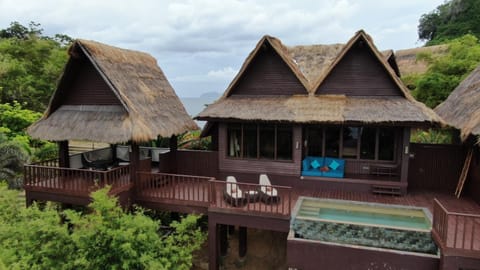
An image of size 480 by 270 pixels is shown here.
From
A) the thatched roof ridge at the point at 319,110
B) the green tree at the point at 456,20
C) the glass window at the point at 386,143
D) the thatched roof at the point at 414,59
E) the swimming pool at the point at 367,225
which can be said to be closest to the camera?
the swimming pool at the point at 367,225

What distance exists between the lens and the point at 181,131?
1153cm

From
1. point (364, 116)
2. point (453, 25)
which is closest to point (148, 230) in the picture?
point (364, 116)

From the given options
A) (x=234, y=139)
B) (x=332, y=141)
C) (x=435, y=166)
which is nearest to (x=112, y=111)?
(x=234, y=139)

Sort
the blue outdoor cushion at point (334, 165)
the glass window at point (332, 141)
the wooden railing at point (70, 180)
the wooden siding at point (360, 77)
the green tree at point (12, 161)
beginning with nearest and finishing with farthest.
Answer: the wooden railing at point (70, 180)
the wooden siding at point (360, 77)
the blue outdoor cushion at point (334, 165)
the glass window at point (332, 141)
the green tree at point (12, 161)

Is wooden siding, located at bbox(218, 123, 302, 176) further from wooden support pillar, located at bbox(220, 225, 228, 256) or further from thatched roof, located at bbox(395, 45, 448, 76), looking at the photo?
thatched roof, located at bbox(395, 45, 448, 76)

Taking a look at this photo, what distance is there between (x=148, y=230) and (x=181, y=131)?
523 cm

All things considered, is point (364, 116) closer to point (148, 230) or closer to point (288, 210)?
point (288, 210)

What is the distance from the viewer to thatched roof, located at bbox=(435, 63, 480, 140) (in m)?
9.27

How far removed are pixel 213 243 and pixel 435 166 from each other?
27.1 feet

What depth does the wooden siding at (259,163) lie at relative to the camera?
36.1 ft

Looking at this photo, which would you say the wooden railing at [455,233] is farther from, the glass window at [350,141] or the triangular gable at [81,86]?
the triangular gable at [81,86]

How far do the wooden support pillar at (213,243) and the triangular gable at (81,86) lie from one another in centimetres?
482

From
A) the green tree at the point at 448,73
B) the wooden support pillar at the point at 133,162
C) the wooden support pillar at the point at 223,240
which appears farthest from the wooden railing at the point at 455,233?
the green tree at the point at 448,73

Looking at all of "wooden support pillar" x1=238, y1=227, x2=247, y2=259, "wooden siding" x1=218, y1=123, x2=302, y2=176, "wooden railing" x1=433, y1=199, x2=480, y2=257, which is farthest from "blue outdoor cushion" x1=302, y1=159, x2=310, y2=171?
"wooden railing" x1=433, y1=199, x2=480, y2=257
